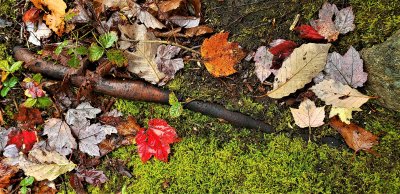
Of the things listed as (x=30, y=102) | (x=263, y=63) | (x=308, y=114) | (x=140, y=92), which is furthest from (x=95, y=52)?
(x=308, y=114)

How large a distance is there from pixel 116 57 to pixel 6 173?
1295mm

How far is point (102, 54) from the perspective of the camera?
2771mm

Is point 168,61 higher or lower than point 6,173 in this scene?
higher

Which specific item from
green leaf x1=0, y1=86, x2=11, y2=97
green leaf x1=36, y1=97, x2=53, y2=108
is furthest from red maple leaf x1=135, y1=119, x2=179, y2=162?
green leaf x1=0, y1=86, x2=11, y2=97

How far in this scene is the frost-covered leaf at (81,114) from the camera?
9.32 feet

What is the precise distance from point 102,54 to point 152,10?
0.53 meters

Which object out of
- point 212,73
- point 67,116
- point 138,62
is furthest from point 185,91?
point 67,116

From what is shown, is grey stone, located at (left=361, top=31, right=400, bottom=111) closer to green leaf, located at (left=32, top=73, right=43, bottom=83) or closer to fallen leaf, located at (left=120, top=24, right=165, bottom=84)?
fallen leaf, located at (left=120, top=24, right=165, bottom=84)

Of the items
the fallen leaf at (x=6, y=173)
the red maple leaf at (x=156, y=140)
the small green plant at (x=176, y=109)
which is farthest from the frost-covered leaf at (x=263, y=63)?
the fallen leaf at (x=6, y=173)

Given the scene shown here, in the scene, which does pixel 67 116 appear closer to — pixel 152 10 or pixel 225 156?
pixel 152 10

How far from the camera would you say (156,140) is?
2779 millimetres

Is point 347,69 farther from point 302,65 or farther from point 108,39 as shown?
point 108,39

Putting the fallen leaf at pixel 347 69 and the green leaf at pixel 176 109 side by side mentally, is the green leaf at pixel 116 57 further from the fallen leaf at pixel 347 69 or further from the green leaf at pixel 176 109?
the fallen leaf at pixel 347 69

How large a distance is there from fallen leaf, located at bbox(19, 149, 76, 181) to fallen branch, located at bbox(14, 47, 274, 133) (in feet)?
1.99
